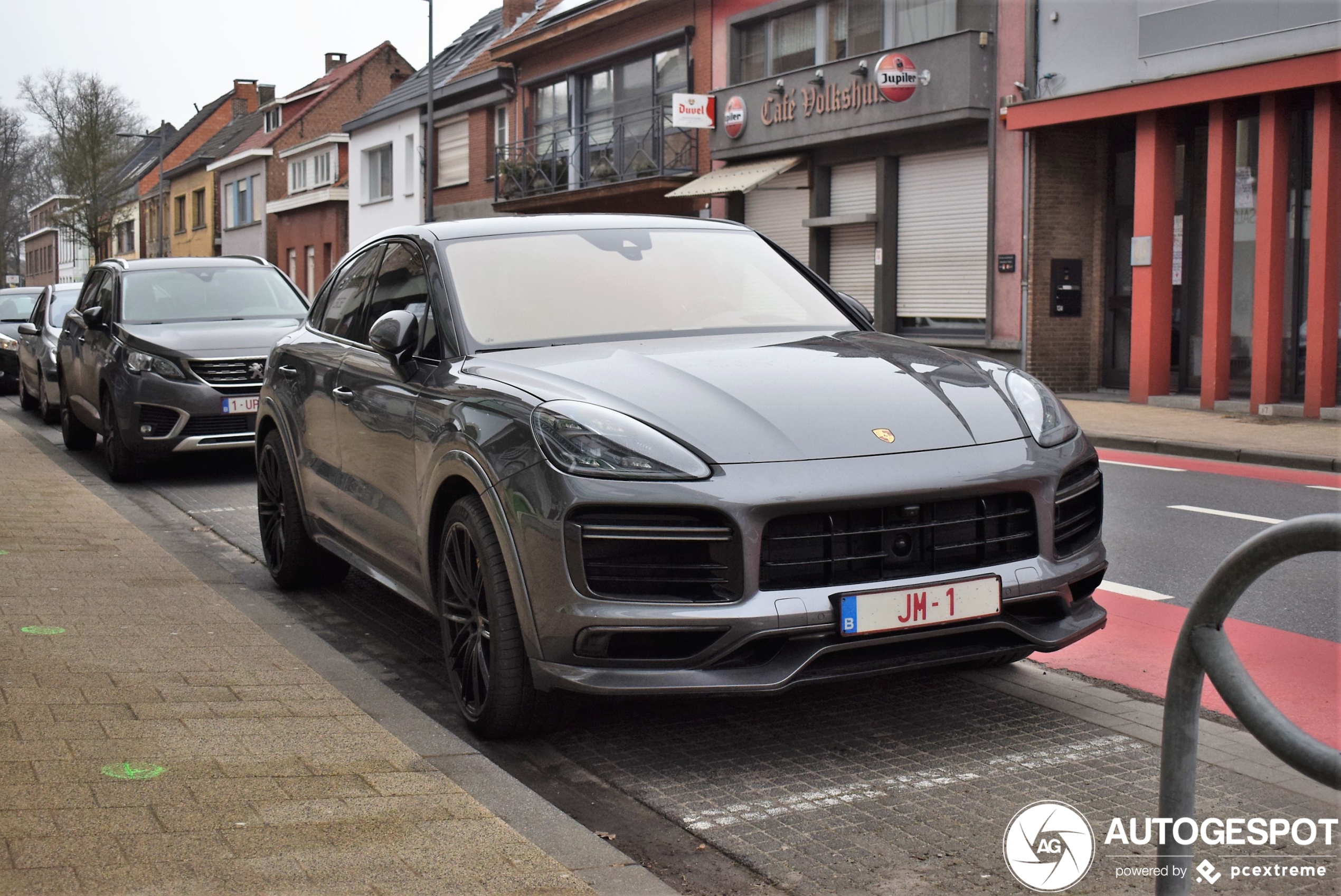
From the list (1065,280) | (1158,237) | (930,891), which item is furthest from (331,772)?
(1065,280)

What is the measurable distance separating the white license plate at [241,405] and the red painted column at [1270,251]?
11.5 metres

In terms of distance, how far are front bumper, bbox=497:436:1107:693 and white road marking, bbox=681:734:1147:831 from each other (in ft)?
1.03

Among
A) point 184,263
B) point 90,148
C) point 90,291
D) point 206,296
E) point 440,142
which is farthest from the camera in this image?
point 90,148

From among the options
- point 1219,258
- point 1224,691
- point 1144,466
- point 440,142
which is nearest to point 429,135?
point 440,142

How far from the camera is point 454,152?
39.2 metres

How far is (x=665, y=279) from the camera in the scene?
5375mm

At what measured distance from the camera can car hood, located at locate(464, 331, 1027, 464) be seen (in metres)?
3.99

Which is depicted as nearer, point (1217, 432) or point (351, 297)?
point (351, 297)

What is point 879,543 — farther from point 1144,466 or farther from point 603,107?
point 603,107

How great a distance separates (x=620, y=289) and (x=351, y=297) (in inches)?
60.0

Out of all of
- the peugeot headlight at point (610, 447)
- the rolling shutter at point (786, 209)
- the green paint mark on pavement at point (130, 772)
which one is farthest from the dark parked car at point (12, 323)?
the peugeot headlight at point (610, 447)

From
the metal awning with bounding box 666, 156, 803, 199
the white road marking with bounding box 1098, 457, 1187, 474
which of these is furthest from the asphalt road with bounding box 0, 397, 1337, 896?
the metal awning with bounding box 666, 156, 803, 199

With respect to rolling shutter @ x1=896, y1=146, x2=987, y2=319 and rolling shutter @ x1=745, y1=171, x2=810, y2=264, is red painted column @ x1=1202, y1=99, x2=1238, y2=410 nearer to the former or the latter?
rolling shutter @ x1=896, y1=146, x2=987, y2=319

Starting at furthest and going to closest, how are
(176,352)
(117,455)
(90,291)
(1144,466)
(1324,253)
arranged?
(1324,253) → (90,291) → (1144,466) → (117,455) → (176,352)
